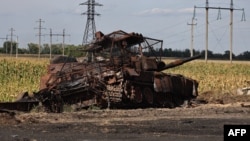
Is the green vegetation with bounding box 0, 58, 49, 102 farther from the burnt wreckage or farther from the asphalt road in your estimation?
the asphalt road

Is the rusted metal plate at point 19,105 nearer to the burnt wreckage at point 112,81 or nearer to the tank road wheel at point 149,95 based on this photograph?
the burnt wreckage at point 112,81

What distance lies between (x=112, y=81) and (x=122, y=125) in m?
5.47

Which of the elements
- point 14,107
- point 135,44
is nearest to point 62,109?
point 14,107

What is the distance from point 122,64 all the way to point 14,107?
4384mm

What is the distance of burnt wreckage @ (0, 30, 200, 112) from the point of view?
19.5 m

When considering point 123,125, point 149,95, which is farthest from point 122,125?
point 149,95

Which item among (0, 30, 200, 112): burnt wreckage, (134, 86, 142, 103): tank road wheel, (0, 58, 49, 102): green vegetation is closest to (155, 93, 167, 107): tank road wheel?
(0, 30, 200, 112): burnt wreckage

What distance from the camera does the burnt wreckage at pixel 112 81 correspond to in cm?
1955

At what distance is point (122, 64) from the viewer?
2070cm

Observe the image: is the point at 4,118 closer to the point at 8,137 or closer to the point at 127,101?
the point at 8,137

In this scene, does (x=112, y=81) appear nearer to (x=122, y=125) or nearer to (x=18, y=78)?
(x=122, y=125)

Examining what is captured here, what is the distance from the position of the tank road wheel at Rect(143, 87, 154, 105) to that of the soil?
2391 millimetres

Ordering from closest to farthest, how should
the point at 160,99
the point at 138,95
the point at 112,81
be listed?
the point at 112,81, the point at 138,95, the point at 160,99

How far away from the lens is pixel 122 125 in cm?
1425
